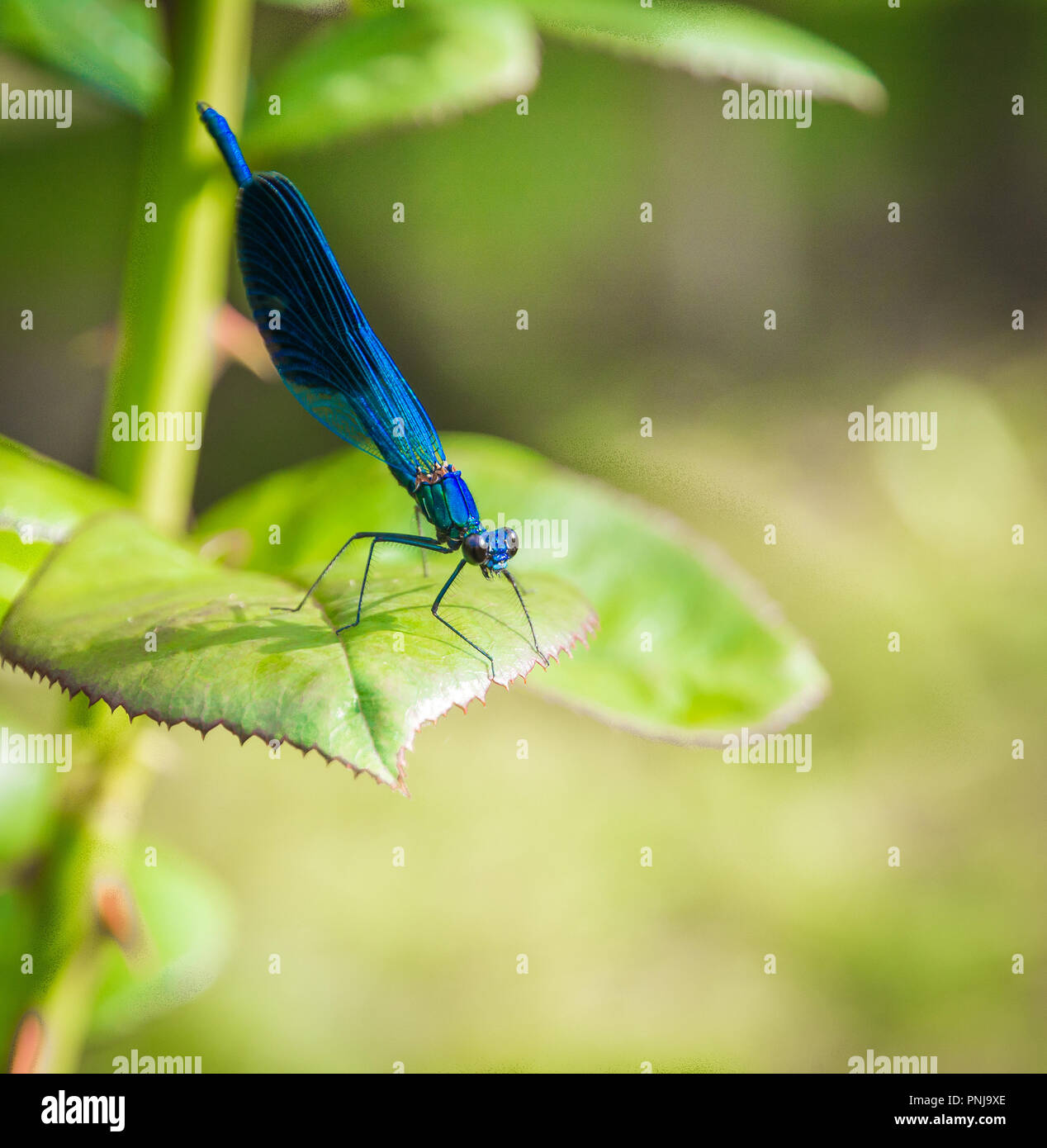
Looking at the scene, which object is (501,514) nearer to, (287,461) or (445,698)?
(445,698)

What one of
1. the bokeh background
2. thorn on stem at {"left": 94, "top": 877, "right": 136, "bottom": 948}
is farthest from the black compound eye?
the bokeh background

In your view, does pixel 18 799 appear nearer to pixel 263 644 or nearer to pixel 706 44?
pixel 263 644

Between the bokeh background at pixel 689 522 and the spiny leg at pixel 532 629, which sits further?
the bokeh background at pixel 689 522

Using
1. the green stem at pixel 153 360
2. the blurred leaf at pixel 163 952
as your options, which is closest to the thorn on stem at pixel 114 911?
the green stem at pixel 153 360

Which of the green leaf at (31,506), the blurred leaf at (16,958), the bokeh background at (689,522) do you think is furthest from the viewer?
the bokeh background at (689,522)

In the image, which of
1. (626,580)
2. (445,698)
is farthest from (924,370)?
(445,698)

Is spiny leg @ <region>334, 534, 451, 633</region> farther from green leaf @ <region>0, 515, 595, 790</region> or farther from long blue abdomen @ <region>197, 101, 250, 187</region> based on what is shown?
long blue abdomen @ <region>197, 101, 250, 187</region>

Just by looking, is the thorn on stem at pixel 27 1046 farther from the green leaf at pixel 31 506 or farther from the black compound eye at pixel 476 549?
the black compound eye at pixel 476 549
